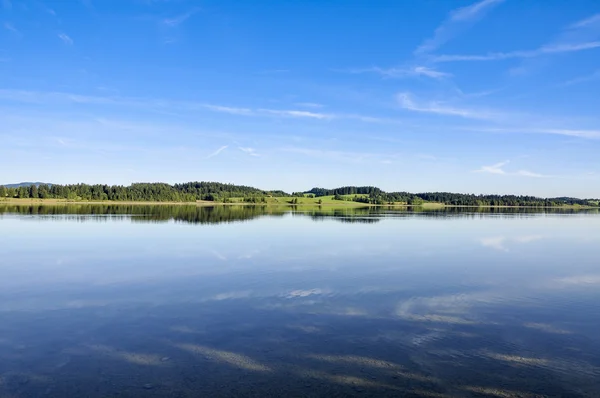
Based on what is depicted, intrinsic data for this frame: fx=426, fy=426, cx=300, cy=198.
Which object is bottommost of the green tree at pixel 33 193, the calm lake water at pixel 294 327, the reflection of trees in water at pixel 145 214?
the calm lake water at pixel 294 327

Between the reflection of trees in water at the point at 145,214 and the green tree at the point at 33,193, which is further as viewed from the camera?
the green tree at the point at 33,193

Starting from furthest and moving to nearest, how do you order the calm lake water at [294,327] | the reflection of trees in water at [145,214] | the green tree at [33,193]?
the green tree at [33,193], the reflection of trees in water at [145,214], the calm lake water at [294,327]

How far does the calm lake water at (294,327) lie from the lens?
941 centimetres

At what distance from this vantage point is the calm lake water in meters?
9.41

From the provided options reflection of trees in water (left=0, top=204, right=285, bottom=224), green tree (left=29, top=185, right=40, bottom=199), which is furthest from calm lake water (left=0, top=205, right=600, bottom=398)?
green tree (left=29, top=185, right=40, bottom=199)

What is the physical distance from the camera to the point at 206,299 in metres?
16.8

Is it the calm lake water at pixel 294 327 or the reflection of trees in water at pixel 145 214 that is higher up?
the reflection of trees in water at pixel 145 214

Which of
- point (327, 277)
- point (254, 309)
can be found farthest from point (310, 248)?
point (254, 309)

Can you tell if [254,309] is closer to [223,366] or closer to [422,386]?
[223,366]

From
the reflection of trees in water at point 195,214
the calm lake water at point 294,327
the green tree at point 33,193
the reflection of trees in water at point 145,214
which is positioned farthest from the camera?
the green tree at point 33,193

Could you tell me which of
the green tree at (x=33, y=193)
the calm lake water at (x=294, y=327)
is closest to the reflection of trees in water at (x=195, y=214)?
the calm lake water at (x=294, y=327)

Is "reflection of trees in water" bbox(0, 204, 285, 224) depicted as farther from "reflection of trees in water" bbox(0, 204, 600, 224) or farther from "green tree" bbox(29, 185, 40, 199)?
"green tree" bbox(29, 185, 40, 199)

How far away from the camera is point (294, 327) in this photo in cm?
1329

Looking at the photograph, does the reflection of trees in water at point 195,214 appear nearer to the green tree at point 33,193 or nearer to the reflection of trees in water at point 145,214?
the reflection of trees in water at point 145,214
